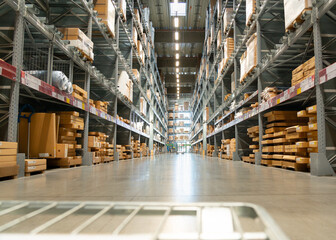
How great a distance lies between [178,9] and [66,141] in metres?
16.6

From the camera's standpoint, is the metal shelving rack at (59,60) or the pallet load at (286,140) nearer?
the metal shelving rack at (59,60)

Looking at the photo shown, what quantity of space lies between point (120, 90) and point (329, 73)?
302 inches

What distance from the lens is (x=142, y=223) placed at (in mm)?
1464

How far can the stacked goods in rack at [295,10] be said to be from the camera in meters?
4.77

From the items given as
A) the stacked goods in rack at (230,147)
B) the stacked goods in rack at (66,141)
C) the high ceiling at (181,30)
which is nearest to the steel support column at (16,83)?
the stacked goods in rack at (66,141)

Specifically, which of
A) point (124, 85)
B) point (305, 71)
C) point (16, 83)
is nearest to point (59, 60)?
point (16, 83)

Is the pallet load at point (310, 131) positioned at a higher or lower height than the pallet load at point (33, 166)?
higher

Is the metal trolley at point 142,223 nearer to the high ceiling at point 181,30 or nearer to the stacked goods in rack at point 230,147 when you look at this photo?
the stacked goods in rack at point 230,147

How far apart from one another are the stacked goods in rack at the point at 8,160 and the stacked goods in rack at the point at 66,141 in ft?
6.10

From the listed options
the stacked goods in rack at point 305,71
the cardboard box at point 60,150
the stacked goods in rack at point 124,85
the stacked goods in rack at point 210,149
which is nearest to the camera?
the stacked goods in rack at point 305,71

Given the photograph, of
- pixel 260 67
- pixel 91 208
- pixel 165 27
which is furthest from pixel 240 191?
pixel 165 27

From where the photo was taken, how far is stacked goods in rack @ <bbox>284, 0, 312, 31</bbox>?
4.77m

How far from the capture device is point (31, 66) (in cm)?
698

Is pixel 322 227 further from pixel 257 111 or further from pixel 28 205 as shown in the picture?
pixel 257 111
